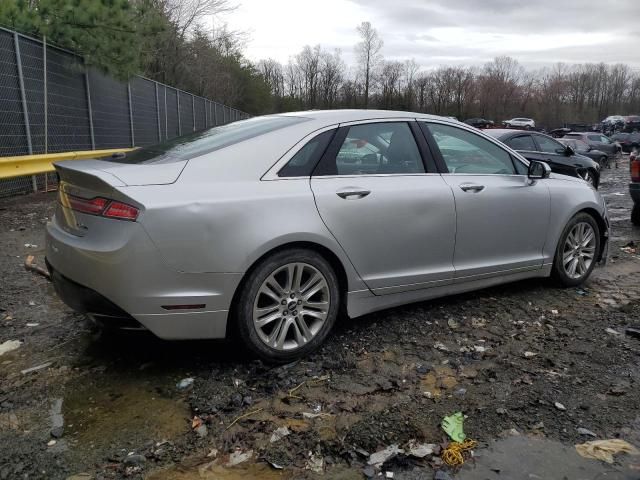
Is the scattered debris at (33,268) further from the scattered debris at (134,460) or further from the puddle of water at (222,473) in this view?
the puddle of water at (222,473)

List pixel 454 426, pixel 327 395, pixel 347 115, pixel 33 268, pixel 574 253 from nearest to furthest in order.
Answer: pixel 454 426
pixel 327 395
pixel 347 115
pixel 574 253
pixel 33 268

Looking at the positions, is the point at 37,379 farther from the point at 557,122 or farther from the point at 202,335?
the point at 557,122

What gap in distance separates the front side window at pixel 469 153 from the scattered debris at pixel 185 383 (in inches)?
95.2

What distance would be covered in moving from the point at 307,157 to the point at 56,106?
7697mm

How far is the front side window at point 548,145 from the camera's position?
11.9 m

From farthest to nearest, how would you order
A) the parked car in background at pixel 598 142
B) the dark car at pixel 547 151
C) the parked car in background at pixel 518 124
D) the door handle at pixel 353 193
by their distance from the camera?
the parked car in background at pixel 518 124
the parked car in background at pixel 598 142
the dark car at pixel 547 151
the door handle at pixel 353 193

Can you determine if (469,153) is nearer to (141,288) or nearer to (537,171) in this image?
(537,171)

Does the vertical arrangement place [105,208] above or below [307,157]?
below

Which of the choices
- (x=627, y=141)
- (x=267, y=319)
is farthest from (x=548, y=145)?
(x=627, y=141)

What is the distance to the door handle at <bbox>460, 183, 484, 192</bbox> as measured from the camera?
4.04m

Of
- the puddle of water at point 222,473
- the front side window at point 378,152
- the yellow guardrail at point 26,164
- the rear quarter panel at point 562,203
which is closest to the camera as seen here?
the puddle of water at point 222,473

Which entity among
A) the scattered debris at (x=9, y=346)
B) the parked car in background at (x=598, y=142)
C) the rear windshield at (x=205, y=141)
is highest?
the rear windshield at (x=205, y=141)

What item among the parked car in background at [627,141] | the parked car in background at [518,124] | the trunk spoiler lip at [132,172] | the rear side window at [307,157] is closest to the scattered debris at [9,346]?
the trunk spoiler lip at [132,172]

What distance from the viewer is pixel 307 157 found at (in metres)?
3.44
